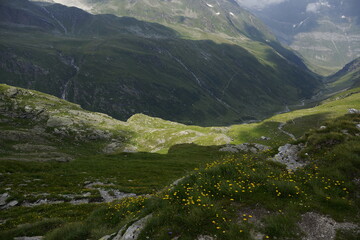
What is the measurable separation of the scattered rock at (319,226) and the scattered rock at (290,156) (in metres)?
5.76

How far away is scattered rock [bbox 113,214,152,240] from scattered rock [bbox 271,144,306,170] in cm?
996

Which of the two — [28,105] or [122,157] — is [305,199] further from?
[28,105]

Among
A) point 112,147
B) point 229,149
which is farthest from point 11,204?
point 112,147

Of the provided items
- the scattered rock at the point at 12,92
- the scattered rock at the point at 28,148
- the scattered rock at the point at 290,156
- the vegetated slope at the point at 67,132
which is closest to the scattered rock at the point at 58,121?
the vegetated slope at the point at 67,132

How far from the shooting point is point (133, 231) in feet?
29.9

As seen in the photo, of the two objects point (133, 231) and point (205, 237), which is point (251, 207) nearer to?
point (205, 237)

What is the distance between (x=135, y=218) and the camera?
9984 millimetres

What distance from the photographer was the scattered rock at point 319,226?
307 inches

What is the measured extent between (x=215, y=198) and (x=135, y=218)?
3.89 m

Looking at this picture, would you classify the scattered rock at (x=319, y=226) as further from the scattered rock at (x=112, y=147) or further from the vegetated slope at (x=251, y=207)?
the scattered rock at (x=112, y=147)

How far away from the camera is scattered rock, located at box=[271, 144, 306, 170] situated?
1483 cm

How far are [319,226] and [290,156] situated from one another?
9190 mm

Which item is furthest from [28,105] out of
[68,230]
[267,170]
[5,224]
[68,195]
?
[267,170]

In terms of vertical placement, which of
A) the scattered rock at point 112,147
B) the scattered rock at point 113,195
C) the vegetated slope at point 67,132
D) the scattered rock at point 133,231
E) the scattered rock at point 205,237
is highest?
the scattered rock at point 205,237
